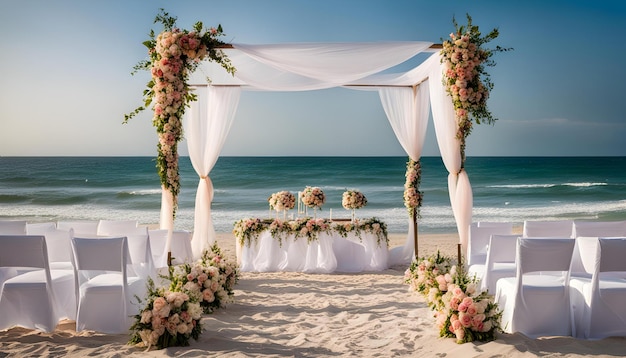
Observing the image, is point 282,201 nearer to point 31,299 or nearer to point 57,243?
point 57,243

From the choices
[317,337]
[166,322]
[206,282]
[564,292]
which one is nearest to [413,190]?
[206,282]

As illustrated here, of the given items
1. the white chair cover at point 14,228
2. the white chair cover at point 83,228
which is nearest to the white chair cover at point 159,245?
the white chair cover at point 83,228

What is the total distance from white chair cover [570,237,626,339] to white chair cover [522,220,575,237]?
1.25 m

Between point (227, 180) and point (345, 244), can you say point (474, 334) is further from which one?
point (227, 180)

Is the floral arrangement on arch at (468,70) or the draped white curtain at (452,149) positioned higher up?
the floral arrangement on arch at (468,70)

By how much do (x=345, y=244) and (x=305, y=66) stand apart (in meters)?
3.24

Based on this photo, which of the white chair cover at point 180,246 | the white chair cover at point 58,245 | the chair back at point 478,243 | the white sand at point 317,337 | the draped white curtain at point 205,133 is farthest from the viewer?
the draped white curtain at point 205,133

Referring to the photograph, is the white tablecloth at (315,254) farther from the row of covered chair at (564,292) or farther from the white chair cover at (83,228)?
the row of covered chair at (564,292)

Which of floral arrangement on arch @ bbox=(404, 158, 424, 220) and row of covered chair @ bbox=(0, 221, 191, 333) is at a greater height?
floral arrangement on arch @ bbox=(404, 158, 424, 220)

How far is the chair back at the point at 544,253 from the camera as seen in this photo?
448cm

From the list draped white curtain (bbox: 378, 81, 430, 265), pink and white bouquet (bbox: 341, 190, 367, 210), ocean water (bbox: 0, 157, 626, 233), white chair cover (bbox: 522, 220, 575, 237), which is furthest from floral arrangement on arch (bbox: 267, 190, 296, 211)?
ocean water (bbox: 0, 157, 626, 233)

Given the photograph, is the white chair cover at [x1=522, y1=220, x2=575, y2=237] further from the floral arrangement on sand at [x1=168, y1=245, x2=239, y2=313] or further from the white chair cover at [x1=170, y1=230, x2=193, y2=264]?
the white chair cover at [x1=170, y1=230, x2=193, y2=264]

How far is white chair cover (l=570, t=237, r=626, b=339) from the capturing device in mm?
4461

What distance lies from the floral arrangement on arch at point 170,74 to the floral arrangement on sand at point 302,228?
2447mm
